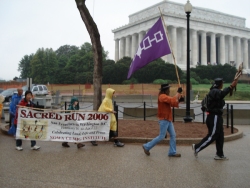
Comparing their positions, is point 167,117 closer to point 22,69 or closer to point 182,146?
point 182,146

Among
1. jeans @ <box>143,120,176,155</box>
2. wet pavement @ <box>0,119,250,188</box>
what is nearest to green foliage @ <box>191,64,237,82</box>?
wet pavement @ <box>0,119,250,188</box>

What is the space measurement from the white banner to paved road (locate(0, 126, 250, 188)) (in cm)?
34

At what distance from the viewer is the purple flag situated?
30.1 ft

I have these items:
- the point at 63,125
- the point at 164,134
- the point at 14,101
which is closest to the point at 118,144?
the point at 63,125

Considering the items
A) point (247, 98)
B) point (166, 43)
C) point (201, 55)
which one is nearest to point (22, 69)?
point (201, 55)

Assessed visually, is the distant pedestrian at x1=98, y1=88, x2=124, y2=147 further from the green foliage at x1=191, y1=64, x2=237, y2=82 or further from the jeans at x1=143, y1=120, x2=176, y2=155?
the green foliage at x1=191, y1=64, x2=237, y2=82

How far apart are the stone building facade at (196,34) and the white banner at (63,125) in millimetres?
60959

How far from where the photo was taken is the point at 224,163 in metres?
6.25

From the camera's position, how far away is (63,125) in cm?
806

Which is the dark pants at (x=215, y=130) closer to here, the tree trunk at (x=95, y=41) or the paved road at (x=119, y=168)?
the paved road at (x=119, y=168)

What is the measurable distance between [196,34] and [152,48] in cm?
7000

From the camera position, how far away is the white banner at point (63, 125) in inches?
314

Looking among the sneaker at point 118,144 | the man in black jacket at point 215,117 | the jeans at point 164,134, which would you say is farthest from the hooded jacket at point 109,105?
the man in black jacket at point 215,117

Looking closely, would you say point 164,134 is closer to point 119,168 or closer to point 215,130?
point 215,130
